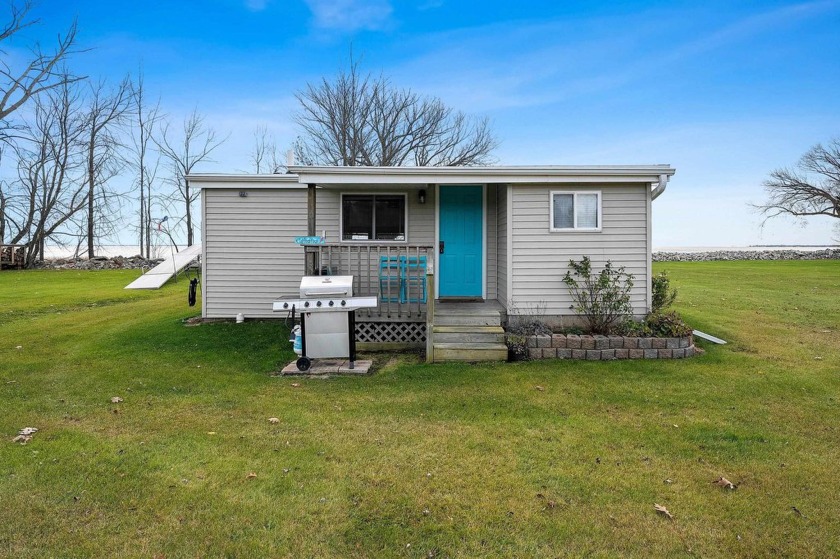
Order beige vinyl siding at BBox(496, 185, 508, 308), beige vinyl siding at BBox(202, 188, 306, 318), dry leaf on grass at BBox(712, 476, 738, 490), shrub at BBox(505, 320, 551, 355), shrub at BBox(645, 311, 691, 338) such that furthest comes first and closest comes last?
beige vinyl siding at BBox(202, 188, 306, 318) < beige vinyl siding at BBox(496, 185, 508, 308) < shrub at BBox(645, 311, 691, 338) < shrub at BBox(505, 320, 551, 355) < dry leaf on grass at BBox(712, 476, 738, 490)

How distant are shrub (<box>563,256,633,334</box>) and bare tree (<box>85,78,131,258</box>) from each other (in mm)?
24674

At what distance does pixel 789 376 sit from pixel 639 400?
2396 mm

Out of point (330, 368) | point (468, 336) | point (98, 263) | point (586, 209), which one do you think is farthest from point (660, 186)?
point (98, 263)

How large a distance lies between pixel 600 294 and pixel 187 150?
88.0ft

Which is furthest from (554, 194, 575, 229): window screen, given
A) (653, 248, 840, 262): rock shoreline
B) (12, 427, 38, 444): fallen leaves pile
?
(653, 248, 840, 262): rock shoreline

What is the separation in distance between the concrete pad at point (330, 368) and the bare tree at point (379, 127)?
62.5 feet

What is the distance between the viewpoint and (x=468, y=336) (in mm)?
6871

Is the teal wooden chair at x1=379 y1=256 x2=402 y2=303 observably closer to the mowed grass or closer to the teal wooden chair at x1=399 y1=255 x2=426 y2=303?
the teal wooden chair at x1=399 y1=255 x2=426 y2=303

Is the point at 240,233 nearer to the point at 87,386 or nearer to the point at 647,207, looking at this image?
the point at 87,386

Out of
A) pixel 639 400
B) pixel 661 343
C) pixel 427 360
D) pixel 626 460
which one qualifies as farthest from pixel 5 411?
pixel 661 343

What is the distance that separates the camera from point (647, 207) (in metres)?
7.56

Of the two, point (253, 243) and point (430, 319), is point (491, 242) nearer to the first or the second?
point (430, 319)

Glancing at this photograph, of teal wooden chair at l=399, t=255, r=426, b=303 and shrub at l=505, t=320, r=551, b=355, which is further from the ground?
teal wooden chair at l=399, t=255, r=426, b=303

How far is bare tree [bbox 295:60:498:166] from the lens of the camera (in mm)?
24078
